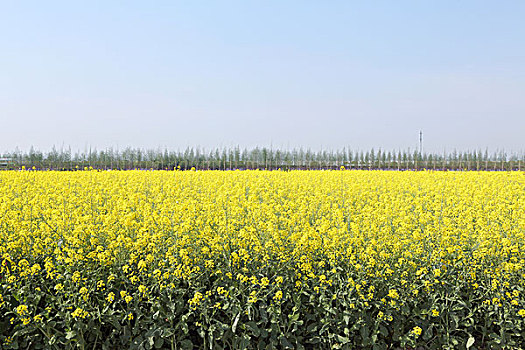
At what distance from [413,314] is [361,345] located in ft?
2.15

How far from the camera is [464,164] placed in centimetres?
3800

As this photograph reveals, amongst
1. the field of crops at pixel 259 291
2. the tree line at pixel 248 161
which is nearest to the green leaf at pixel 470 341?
the field of crops at pixel 259 291

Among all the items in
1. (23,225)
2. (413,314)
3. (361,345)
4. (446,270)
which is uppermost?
(23,225)

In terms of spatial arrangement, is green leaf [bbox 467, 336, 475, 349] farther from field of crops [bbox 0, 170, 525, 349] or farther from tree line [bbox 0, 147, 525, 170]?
tree line [bbox 0, 147, 525, 170]

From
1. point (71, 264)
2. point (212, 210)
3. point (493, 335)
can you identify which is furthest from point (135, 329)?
point (493, 335)

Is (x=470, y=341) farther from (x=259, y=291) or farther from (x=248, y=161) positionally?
(x=248, y=161)

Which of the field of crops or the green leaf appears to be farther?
the green leaf

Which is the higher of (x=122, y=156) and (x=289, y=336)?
(x=122, y=156)

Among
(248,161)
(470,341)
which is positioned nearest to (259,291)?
(470,341)

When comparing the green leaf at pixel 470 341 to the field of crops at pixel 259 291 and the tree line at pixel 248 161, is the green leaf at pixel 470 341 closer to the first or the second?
the field of crops at pixel 259 291

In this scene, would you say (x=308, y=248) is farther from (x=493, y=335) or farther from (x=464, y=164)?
(x=464, y=164)

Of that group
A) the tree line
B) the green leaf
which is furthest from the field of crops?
the tree line

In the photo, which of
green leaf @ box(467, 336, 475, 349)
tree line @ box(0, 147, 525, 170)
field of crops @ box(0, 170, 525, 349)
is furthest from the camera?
tree line @ box(0, 147, 525, 170)

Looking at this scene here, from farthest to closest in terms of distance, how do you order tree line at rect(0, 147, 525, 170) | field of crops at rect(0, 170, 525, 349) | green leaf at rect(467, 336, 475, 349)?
tree line at rect(0, 147, 525, 170), green leaf at rect(467, 336, 475, 349), field of crops at rect(0, 170, 525, 349)
